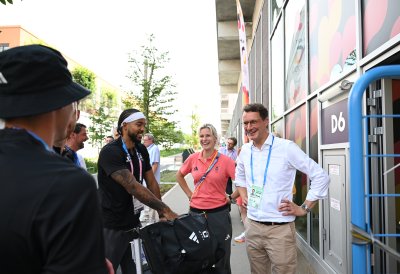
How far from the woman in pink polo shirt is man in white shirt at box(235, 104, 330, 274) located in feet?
2.05

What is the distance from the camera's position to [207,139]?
440 centimetres

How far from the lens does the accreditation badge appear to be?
3257 millimetres

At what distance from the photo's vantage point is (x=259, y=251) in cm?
342

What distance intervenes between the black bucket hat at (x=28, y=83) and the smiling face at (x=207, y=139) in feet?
10.9

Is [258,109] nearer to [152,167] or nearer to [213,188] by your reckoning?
[213,188]

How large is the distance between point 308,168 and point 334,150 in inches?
34.0

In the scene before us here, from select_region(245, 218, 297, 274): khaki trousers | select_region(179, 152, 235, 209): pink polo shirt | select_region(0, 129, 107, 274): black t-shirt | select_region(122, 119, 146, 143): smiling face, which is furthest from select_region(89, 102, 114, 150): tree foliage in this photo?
select_region(0, 129, 107, 274): black t-shirt

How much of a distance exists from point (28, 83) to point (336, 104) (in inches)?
133

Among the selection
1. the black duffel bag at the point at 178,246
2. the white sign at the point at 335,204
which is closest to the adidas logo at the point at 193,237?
the black duffel bag at the point at 178,246

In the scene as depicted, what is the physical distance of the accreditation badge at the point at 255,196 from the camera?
326cm

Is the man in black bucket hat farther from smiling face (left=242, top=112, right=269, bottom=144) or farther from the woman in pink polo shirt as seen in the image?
the woman in pink polo shirt

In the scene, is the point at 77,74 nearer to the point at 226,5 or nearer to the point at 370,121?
the point at 226,5

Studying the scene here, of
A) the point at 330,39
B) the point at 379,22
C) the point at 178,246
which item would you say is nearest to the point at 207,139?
the point at 330,39

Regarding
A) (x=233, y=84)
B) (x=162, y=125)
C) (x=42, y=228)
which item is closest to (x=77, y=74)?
(x=233, y=84)
